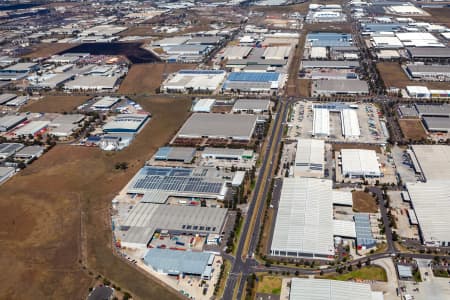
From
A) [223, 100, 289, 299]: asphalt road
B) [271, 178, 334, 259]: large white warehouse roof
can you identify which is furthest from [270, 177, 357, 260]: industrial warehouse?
[223, 100, 289, 299]: asphalt road

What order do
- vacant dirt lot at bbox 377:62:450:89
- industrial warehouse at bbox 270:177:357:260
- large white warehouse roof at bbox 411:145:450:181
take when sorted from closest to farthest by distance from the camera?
industrial warehouse at bbox 270:177:357:260 < large white warehouse roof at bbox 411:145:450:181 < vacant dirt lot at bbox 377:62:450:89

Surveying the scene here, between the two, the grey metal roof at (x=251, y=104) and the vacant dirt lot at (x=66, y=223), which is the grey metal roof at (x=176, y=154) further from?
the grey metal roof at (x=251, y=104)

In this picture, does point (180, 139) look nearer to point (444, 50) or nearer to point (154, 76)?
point (154, 76)

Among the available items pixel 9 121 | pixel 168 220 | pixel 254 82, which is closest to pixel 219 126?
pixel 254 82

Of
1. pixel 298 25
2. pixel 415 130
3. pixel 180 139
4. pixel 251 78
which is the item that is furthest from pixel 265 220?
pixel 298 25

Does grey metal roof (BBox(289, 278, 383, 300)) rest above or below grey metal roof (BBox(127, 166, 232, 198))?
above

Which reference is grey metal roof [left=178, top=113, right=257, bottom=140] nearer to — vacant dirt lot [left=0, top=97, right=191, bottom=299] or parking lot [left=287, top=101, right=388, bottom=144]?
vacant dirt lot [left=0, top=97, right=191, bottom=299]
